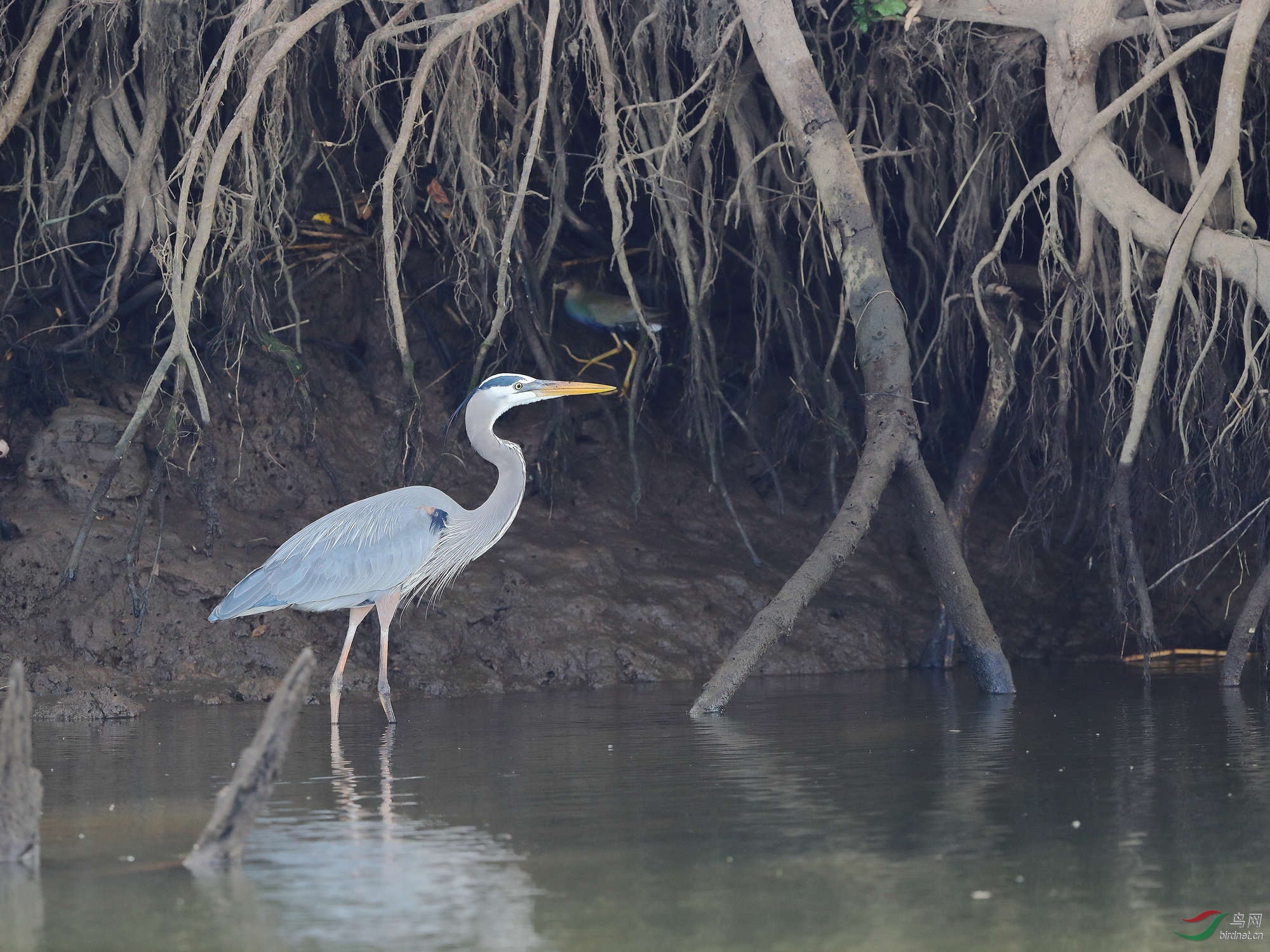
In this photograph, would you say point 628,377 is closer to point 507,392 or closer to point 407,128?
point 507,392

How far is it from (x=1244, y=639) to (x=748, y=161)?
11.0ft

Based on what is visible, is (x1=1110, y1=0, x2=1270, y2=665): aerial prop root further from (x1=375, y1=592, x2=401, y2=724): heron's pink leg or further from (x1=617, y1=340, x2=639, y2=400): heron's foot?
(x1=375, y1=592, x2=401, y2=724): heron's pink leg

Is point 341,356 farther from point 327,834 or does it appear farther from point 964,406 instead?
point 327,834

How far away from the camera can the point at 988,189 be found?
8.28 metres

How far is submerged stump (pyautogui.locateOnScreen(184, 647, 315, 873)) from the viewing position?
10.8 ft

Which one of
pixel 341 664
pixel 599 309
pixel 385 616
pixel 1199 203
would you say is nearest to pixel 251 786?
pixel 341 664

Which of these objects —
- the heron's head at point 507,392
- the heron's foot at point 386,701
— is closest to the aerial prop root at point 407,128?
the heron's head at point 507,392

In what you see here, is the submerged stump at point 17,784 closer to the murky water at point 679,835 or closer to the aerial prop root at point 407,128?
the murky water at point 679,835

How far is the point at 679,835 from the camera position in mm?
3699

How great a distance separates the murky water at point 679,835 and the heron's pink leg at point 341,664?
498 mm

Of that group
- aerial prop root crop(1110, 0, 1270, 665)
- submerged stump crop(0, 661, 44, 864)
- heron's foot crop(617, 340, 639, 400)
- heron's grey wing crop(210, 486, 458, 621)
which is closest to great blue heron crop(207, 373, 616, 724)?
heron's grey wing crop(210, 486, 458, 621)

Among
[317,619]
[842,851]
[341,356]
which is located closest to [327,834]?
[842,851]

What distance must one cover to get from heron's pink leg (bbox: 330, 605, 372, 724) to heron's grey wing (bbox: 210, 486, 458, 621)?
0.61 ft

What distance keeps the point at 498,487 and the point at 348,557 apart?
33.4 inches
